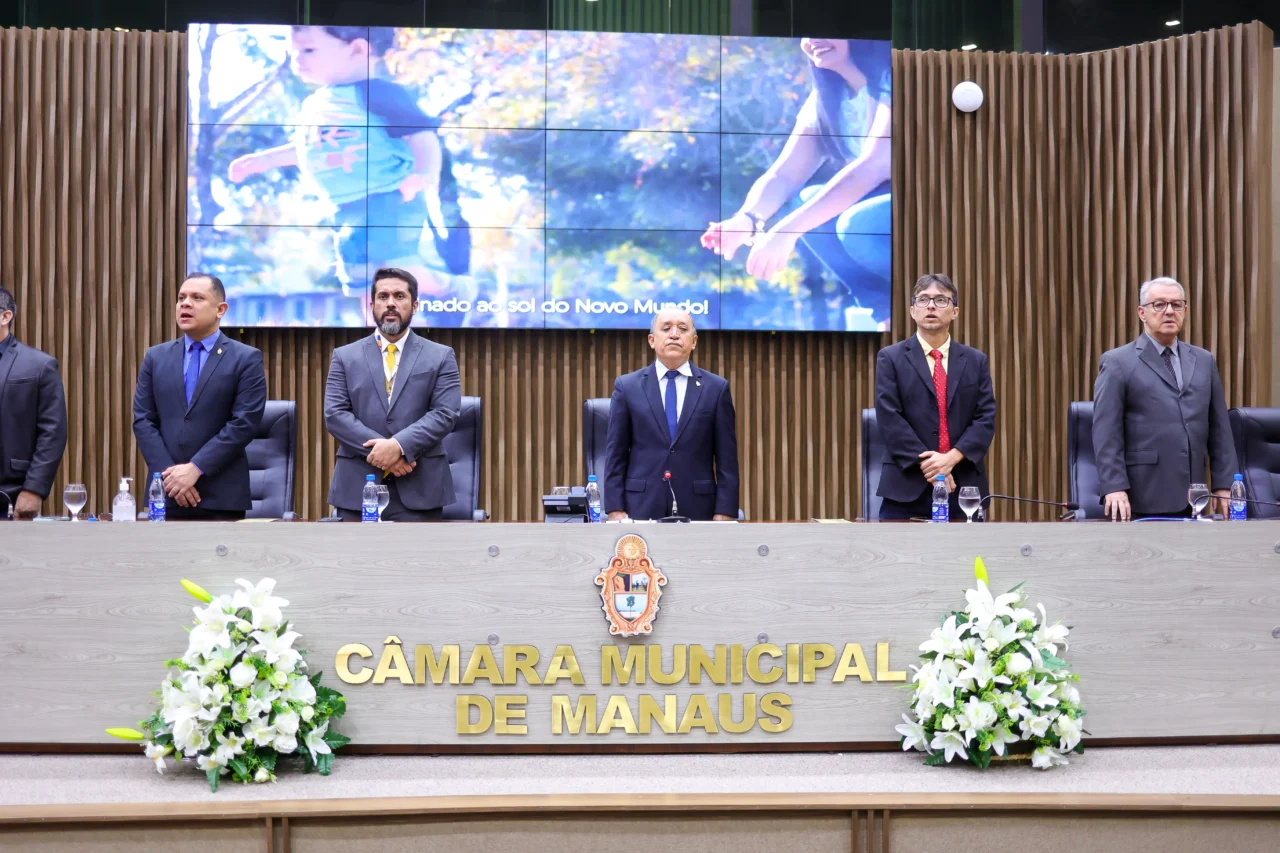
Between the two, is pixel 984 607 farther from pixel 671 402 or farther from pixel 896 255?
pixel 896 255

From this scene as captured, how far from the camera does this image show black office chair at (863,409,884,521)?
4312mm

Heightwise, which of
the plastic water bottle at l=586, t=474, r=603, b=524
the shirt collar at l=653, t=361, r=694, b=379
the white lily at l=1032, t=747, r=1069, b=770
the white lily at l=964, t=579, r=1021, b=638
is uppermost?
the shirt collar at l=653, t=361, r=694, b=379

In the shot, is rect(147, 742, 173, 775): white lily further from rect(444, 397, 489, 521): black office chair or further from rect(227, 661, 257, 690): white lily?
rect(444, 397, 489, 521): black office chair

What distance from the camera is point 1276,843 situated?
258cm

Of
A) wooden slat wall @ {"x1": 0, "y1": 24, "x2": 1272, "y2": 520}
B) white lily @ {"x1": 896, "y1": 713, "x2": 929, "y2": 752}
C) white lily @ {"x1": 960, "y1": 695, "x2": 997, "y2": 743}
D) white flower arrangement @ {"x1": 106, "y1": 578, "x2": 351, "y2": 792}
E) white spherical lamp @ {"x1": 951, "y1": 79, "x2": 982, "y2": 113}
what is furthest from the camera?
white spherical lamp @ {"x1": 951, "y1": 79, "x2": 982, "y2": 113}

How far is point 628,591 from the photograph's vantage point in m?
3.04

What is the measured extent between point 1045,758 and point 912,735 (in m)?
0.34

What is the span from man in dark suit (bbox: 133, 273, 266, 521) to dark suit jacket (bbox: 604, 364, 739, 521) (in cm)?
129

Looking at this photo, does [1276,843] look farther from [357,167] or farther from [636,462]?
[357,167]

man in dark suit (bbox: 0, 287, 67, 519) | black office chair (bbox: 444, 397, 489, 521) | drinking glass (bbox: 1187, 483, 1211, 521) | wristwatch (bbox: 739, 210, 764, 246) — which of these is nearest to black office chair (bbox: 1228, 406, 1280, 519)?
drinking glass (bbox: 1187, 483, 1211, 521)

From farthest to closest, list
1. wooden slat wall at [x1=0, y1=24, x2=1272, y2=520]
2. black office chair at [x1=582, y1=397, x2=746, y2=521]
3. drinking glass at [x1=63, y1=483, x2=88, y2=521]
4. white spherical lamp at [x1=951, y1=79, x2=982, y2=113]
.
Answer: white spherical lamp at [x1=951, y1=79, x2=982, y2=113], wooden slat wall at [x1=0, y1=24, x2=1272, y2=520], black office chair at [x1=582, y1=397, x2=746, y2=521], drinking glass at [x1=63, y1=483, x2=88, y2=521]

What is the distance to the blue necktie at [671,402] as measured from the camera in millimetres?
4184

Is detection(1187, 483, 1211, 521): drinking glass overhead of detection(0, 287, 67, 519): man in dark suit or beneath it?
beneath

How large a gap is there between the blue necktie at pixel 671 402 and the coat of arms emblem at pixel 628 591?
1.17m
